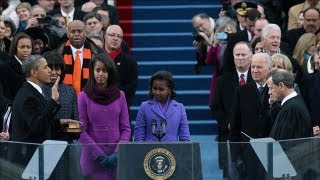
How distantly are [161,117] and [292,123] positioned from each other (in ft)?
4.83

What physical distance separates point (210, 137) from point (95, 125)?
214 inches

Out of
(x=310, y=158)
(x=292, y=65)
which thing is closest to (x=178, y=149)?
(x=310, y=158)

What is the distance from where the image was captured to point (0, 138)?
1388 cm

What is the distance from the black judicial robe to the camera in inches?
504

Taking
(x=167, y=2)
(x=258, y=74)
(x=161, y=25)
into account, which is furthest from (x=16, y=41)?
(x=167, y=2)

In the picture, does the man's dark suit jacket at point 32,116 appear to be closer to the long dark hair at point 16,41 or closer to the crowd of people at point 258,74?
the crowd of people at point 258,74

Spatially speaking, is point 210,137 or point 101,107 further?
point 210,137

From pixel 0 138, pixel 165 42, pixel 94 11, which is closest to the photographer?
pixel 0 138

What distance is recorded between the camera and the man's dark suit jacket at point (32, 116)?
41.8 feet

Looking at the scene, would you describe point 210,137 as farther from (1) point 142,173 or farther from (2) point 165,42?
(1) point 142,173

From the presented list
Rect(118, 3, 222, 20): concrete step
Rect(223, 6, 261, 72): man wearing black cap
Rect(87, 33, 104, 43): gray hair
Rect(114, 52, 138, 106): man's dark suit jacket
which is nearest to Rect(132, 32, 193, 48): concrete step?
Rect(118, 3, 222, 20): concrete step

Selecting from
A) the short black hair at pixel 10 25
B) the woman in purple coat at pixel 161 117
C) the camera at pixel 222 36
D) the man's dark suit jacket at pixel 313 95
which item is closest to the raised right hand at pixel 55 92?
the woman in purple coat at pixel 161 117

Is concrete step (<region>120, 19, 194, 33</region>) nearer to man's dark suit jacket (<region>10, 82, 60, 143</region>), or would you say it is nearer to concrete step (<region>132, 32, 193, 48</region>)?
concrete step (<region>132, 32, 193, 48</region>)

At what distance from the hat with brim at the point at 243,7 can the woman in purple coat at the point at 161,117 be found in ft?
Result: 15.6
